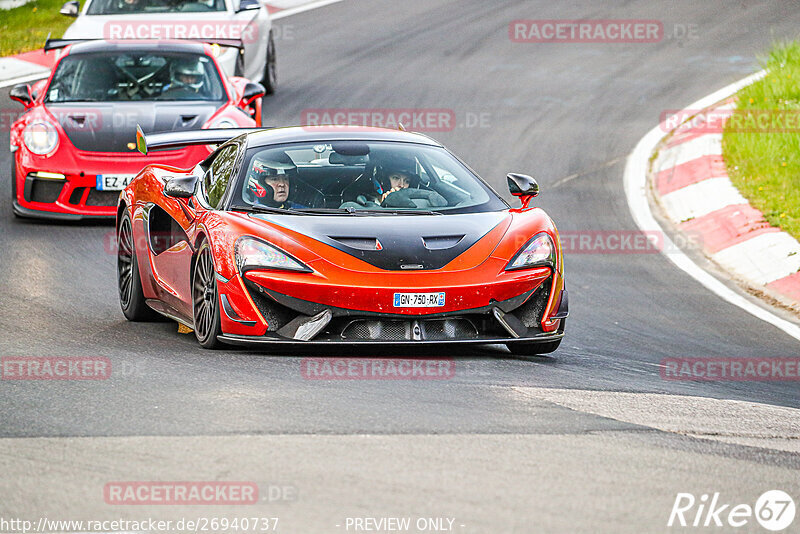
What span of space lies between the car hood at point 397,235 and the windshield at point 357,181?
0.79 feet

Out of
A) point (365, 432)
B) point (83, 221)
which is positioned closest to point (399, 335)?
point (365, 432)

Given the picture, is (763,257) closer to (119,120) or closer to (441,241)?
(441,241)

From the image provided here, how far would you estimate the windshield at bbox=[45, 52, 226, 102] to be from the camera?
1288cm

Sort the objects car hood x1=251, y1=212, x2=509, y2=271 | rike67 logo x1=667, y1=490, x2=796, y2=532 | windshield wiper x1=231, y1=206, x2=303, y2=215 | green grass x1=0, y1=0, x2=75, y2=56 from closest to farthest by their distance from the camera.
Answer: rike67 logo x1=667, y1=490, x2=796, y2=532
car hood x1=251, y1=212, x2=509, y2=271
windshield wiper x1=231, y1=206, x2=303, y2=215
green grass x1=0, y1=0, x2=75, y2=56

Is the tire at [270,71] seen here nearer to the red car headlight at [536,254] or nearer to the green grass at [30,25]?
the green grass at [30,25]

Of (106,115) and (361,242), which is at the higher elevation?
(361,242)

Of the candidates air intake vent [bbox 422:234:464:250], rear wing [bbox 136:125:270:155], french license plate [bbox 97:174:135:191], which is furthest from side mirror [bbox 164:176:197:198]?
french license plate [bbox 97:174:135:191]

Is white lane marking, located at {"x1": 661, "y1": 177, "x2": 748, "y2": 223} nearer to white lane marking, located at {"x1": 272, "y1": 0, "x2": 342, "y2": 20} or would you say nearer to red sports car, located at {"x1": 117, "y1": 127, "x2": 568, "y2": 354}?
red sports car, located at {"x1": 117, "y1": 127, "x2": 568, "y2": 354}

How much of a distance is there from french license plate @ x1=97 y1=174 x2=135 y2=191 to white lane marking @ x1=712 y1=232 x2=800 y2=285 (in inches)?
202

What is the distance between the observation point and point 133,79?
1306 centimetres

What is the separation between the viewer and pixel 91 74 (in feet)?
42.7

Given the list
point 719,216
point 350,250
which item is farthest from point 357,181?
point 719,216

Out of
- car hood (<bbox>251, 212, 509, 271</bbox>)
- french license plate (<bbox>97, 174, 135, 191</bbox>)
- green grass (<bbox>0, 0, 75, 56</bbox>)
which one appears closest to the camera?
car hood (<bbox>251, 212, 509, 271</bbox>)

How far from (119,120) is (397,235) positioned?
5.77 metres
